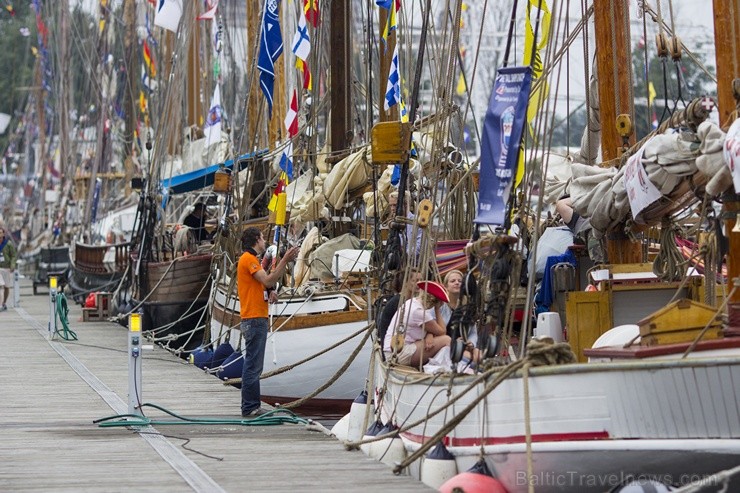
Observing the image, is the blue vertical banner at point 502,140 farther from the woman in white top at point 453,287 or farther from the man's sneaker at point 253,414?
the man's sneaker at point 253,414

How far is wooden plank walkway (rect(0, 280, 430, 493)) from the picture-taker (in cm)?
953

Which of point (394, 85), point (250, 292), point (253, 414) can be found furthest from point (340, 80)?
point (253, 414)

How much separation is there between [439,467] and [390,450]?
52.9 inches

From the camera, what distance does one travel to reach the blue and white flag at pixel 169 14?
80.9 feet

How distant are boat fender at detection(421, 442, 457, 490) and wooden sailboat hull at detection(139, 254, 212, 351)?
1436cm

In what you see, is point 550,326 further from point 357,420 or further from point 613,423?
point 357,420

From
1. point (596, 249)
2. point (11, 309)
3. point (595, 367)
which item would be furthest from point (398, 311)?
point (11, 309)

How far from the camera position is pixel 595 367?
26.5ft

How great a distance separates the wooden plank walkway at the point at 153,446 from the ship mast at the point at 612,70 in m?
3.62

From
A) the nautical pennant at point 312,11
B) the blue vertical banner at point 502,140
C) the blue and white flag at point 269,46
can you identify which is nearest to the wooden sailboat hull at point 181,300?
the blue and white flag at point 269,46

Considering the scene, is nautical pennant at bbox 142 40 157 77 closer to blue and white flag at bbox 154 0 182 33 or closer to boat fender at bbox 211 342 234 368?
blue and white flag at bbox 154 0 182 33

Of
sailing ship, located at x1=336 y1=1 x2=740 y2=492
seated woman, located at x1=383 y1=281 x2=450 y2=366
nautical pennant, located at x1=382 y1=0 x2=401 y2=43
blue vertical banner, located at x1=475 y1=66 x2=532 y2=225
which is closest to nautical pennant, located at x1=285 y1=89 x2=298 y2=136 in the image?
nautical pennant, located at x1=382 y1=0 x2=401 y2=43

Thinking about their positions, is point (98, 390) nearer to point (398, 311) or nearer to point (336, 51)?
point (398, 311)

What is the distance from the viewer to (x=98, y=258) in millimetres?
34812
